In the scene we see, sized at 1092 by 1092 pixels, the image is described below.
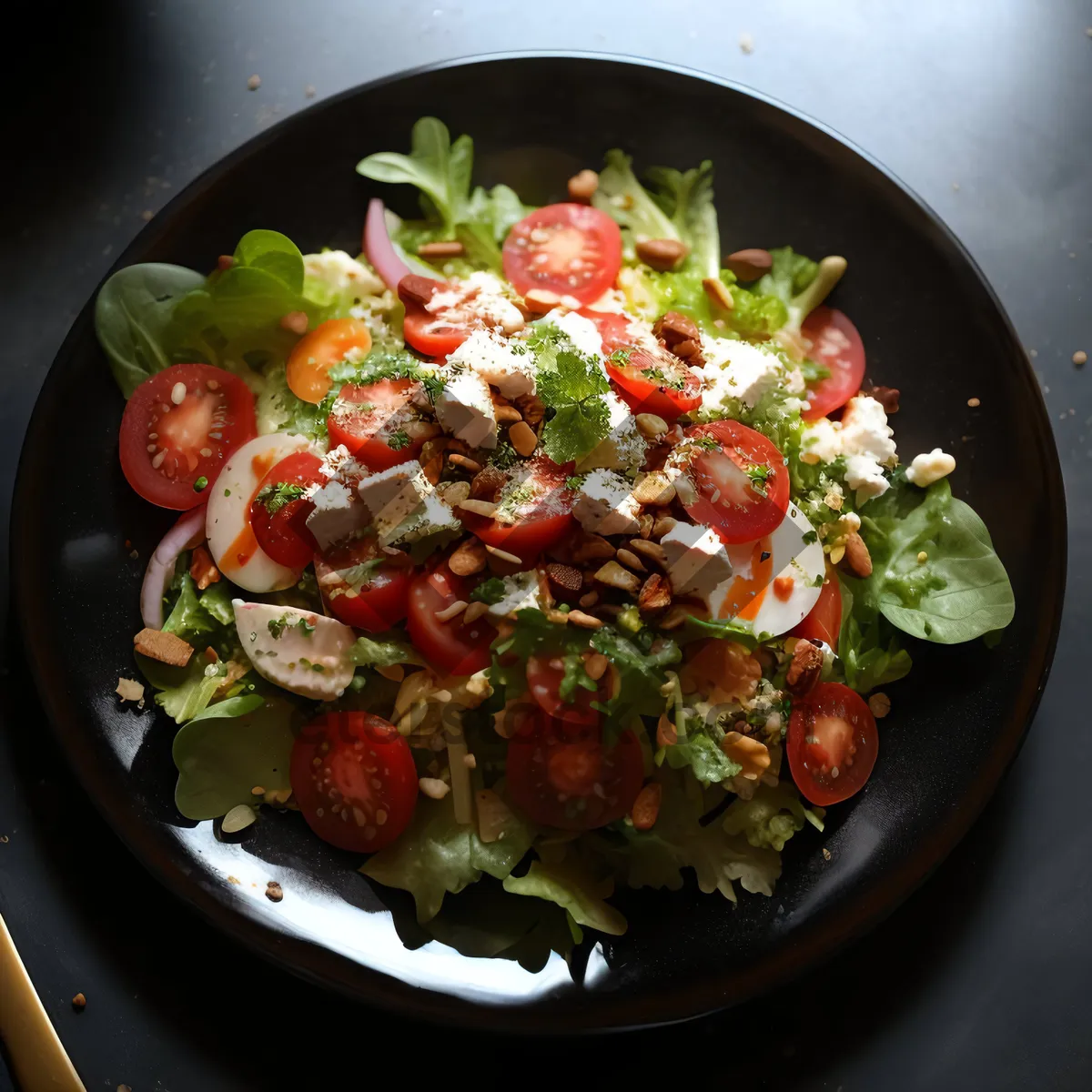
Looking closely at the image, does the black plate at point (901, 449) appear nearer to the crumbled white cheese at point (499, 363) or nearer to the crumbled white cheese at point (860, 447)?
the crumbled white cheese at point (860, 447)

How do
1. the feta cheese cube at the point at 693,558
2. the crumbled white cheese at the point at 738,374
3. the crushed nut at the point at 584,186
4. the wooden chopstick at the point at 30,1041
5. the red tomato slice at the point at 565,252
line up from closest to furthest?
the feta cheese cube at the point at 693,558 < the wooden chopstick at the point at 30,1041 < the crumbled white cheese at the point at 738,374 < the red tomato slice at the point at 565,252 < the crushed nut at the point at 584,186

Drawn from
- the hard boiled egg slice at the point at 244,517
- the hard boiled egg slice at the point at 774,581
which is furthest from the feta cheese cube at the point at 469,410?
the hard boiled egg slice at the point at 774,581

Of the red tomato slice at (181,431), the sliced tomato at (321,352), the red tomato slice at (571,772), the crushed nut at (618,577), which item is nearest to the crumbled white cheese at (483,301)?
the sliced tomato at (321,352)

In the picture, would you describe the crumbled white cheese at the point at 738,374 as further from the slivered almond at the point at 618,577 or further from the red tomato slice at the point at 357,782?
the red tomato slice at the point at 357,782

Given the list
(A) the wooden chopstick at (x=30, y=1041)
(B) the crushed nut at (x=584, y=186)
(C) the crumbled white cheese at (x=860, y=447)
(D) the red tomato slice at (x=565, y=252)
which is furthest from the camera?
(B) the crushed nut at (x=584, y=186)

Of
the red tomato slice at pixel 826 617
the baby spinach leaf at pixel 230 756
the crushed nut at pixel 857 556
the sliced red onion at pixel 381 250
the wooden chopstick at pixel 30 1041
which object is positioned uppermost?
the sliced red onion at pixel 381 250

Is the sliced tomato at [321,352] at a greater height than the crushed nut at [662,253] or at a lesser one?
lesser

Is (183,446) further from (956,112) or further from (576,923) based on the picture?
(956,112)

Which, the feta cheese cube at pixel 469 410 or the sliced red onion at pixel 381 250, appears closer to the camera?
the feta cheese cube at pixel 469 410
